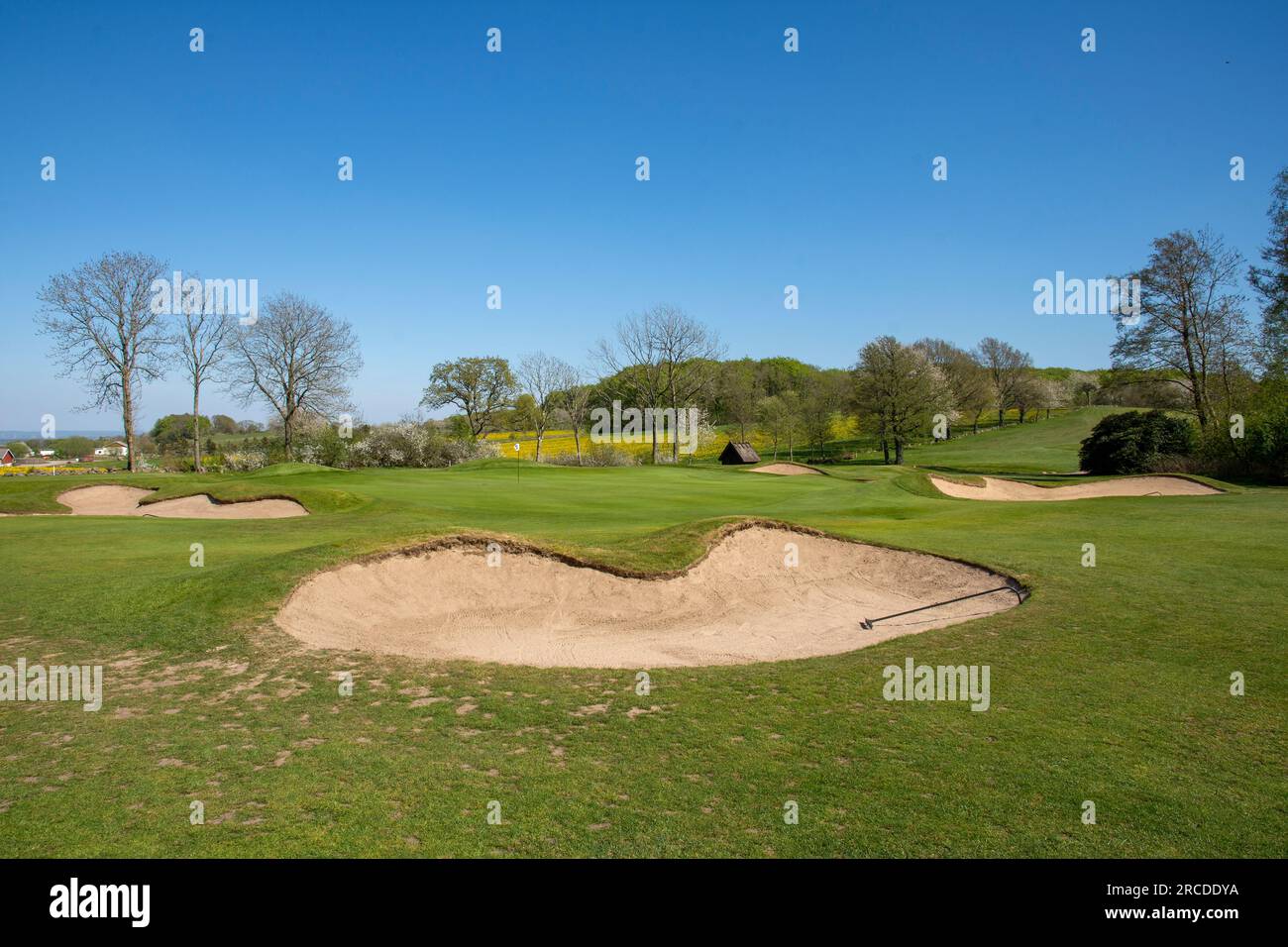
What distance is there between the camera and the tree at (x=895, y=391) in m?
70.4

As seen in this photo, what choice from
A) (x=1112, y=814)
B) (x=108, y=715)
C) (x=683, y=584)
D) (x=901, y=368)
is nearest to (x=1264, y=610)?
(x=1112, y=814)

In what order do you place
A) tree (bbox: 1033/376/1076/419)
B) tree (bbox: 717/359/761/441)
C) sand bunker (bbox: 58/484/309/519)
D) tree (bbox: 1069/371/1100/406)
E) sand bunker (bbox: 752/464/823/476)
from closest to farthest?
sand bunker (bbox: 58/484/309/519) < sand bunker (bbox: 752/464/823/476) < tree (bbox: 717/359/761/441) < tree (bbox: 1033/376/1076/419) < tree (bbox: 1069/371/1100/406)

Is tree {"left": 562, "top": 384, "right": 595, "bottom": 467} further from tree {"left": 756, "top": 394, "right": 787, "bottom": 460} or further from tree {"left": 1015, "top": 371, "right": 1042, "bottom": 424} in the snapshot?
tree {"left": 1015, "top": 371, "right": 1042, "bottom": 424}

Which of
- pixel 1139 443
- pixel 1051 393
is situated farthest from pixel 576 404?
pixel 1051 393

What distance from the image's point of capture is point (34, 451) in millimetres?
102938

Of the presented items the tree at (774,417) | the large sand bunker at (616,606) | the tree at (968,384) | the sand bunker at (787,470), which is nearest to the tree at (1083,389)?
the tree at (968,384)

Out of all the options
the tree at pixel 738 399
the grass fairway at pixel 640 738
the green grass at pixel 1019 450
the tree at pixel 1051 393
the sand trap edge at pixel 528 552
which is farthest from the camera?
the tree at pixel 1051 393

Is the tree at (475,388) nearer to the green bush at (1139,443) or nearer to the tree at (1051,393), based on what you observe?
the green bush at (1139,443)

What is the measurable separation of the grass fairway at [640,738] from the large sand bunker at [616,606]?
0.61 metres

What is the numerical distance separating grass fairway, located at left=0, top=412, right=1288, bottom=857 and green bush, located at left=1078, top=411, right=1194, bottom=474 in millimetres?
36078

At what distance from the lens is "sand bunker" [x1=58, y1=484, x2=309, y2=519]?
23062mm

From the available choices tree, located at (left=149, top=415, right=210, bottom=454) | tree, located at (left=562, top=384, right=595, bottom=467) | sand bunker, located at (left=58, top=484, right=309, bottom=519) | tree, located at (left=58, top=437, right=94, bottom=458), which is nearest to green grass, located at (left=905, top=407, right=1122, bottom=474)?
tree, located at (left=562, top=384, right=595, bottom=467)

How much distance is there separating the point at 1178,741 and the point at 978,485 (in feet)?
109
